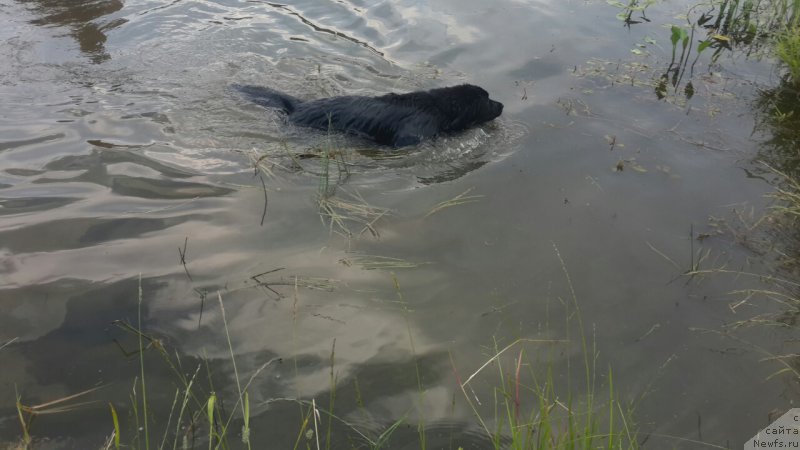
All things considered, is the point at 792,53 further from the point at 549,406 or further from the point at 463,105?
the point at 549,406

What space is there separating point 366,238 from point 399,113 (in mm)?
1792

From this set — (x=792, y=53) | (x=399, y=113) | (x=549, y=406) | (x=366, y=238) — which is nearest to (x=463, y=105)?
(x=399, y=113)

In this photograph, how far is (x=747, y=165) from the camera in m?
4.64

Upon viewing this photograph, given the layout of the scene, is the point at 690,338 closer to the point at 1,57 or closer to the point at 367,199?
the point at 367,199

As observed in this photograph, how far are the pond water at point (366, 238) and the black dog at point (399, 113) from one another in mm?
158

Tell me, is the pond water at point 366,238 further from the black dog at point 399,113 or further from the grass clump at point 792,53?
the grass clump at point 792,53

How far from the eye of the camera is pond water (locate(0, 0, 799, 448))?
2.71 meters

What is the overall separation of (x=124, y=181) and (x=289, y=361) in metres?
2.19

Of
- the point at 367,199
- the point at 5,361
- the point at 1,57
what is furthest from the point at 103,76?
the point at 5,361

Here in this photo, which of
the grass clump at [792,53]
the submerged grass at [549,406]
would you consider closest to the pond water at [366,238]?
the submerged grass at [549,406]

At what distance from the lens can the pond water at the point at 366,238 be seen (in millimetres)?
2707

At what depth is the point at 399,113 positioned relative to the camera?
5145mm

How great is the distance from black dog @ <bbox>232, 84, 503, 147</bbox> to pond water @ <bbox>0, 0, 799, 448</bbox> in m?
0.16

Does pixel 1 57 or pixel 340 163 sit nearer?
pixel 340 163
